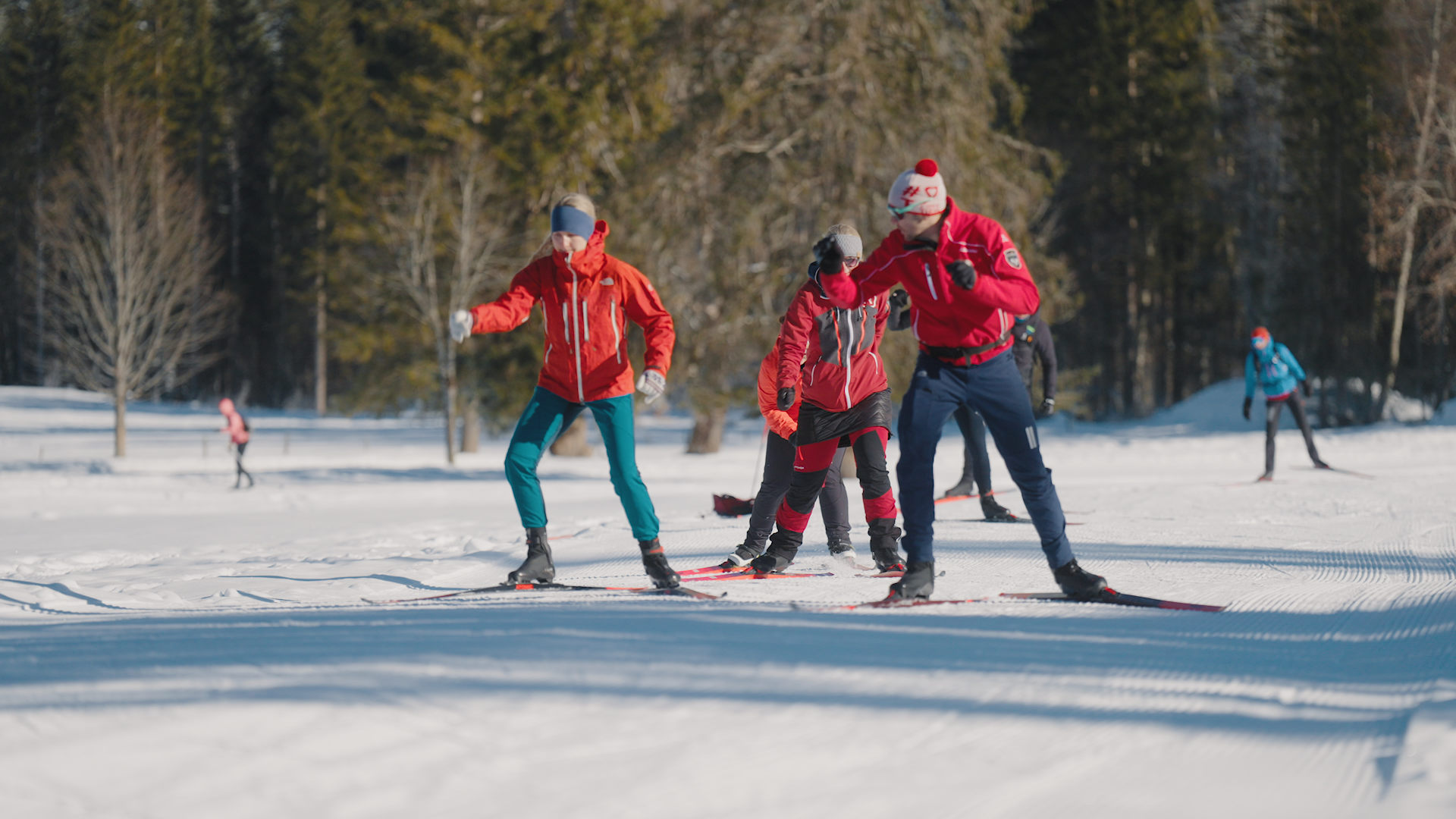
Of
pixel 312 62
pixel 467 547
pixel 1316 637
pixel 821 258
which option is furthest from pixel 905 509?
pixel 312 62

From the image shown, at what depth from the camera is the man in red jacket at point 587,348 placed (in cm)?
550

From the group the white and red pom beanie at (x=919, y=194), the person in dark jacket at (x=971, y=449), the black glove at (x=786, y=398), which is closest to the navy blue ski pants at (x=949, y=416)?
the person in dark jacket at (x=971, y=449)

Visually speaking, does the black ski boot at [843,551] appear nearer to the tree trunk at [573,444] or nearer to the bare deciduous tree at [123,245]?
the tree trunk at [573,444]

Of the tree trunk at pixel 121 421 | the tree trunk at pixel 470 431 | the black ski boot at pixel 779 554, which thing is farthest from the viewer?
the tree trunk at pixel 470 431

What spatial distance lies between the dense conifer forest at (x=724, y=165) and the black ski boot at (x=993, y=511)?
846 cm

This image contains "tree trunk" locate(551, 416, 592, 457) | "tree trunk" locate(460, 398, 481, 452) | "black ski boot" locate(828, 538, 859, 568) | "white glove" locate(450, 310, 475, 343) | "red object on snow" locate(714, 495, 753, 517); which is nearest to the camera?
"white glove" locate(450, 310, 475, 343)

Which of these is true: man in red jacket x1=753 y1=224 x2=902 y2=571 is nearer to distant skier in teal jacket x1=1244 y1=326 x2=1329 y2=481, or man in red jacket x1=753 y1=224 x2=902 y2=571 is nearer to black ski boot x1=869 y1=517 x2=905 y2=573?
black ski boot x1=869 y1=517 x2=905 y2=573

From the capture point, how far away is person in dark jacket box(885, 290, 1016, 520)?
528cm

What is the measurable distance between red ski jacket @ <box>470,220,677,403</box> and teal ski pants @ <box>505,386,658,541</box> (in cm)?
7

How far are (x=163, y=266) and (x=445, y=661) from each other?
26386 millimetres

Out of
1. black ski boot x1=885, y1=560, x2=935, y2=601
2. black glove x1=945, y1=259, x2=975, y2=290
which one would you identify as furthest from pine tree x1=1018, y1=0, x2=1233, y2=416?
black glove x1=945, y1=259, x2=975, y2=290

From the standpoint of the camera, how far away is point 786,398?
5.79 m

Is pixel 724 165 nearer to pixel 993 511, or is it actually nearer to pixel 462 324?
pixel 993 511

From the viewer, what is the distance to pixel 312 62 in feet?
132
